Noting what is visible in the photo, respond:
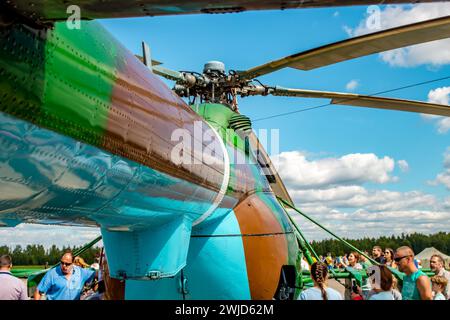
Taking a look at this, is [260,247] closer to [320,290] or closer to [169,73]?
[320,290]

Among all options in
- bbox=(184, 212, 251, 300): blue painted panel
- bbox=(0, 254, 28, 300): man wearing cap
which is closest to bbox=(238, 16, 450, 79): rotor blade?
bbox=(184, 212, 251, 300): blue painted panel

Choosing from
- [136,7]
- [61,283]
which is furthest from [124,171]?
[61,283]

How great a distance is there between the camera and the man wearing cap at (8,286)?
4.27m

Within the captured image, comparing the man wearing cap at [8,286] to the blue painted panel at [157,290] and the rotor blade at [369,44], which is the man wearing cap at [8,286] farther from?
the rotor blade at [369,44]

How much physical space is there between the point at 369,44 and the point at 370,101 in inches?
111

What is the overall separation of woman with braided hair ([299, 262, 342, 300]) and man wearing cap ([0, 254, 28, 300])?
2892 millimetres

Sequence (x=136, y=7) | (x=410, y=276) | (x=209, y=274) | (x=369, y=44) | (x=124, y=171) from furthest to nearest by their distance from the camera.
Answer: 1. (x=369, y=44)
2. (x=209, y=274)
3. (x=410, y=276)
4. (x=124, y=171)
5. (x=136, y=7)

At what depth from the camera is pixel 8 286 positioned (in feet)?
14.1

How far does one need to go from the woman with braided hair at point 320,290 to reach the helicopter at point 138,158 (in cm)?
137

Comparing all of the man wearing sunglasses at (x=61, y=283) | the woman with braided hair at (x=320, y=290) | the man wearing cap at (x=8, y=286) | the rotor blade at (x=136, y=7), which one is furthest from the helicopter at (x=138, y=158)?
the woman with braided hair at (x=320, y=290)

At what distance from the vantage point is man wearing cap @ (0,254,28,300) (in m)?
4.27

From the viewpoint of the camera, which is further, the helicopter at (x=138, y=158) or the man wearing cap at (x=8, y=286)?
the man wearing cap at (x=8, y=286)
